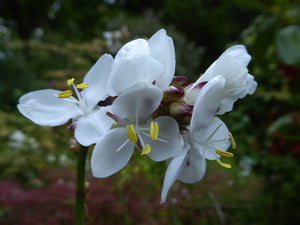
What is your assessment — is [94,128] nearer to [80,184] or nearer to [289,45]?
[80,184]

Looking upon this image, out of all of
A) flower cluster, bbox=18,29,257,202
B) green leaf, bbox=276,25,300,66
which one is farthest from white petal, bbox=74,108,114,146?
green leaf, bbox=276,25,300,66

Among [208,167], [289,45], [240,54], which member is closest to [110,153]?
[240,54]

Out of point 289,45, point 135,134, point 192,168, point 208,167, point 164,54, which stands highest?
point 164,54

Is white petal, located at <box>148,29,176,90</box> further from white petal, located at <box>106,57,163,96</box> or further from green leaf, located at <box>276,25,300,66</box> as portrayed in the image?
green leaf, located at <box>276,25,300,66</box>

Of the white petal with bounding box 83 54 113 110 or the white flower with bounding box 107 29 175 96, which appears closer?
the white flower with bounding box 107 29 175 96

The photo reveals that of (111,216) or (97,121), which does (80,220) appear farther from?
(111,216)

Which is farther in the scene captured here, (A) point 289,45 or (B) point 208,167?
(B) point 208,167

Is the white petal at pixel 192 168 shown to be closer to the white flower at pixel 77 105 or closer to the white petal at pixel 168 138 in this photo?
the white petal at pixel 168 138
